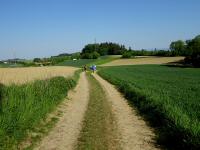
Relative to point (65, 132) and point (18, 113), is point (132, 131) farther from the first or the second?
point (18, 113)

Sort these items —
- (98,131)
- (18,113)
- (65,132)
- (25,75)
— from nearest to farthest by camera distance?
(18,113)
(98,131)
(65,132)
(25,75)

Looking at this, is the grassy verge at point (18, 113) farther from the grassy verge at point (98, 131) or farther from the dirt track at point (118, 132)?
the grassy verge at point (98, 131)

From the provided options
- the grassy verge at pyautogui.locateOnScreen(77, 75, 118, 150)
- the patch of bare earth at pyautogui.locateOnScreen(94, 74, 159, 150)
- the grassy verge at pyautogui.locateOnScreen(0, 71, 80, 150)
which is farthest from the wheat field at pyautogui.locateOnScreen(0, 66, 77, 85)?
the patch of bare earth at pyautogui.locateOnScreen(94, 74, 159, 150)

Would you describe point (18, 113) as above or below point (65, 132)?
above

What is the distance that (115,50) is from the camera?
180125 millimetres

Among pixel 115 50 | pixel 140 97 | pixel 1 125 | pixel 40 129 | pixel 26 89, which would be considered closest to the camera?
pixel 1 125

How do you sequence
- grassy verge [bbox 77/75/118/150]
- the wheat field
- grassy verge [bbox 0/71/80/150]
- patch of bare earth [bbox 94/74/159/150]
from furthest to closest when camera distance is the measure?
the wheat field < patch of bare earth [bbox 94/74/159/150] < grassy verge [bbox 0/71/80/150] < grassy verge [bbox 77/75/118/150]

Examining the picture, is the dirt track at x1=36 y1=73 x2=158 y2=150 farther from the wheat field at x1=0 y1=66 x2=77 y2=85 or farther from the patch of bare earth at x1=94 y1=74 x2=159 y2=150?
the wheat field at x1=0 y1=66 x2=77 y2=85

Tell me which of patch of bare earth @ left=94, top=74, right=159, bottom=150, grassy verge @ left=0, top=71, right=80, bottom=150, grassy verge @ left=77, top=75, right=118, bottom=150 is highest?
grassy verge @ left=0, top=71, right=80, bottom=150

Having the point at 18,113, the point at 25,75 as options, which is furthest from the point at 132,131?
the point at 25,75

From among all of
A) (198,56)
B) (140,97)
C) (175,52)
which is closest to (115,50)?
(175,52)

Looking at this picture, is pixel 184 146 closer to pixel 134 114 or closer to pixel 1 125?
pixel 1 125

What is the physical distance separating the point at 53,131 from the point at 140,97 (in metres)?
8.27

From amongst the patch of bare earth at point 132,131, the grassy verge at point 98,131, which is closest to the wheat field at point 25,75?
the grassy verge at point 98,131
